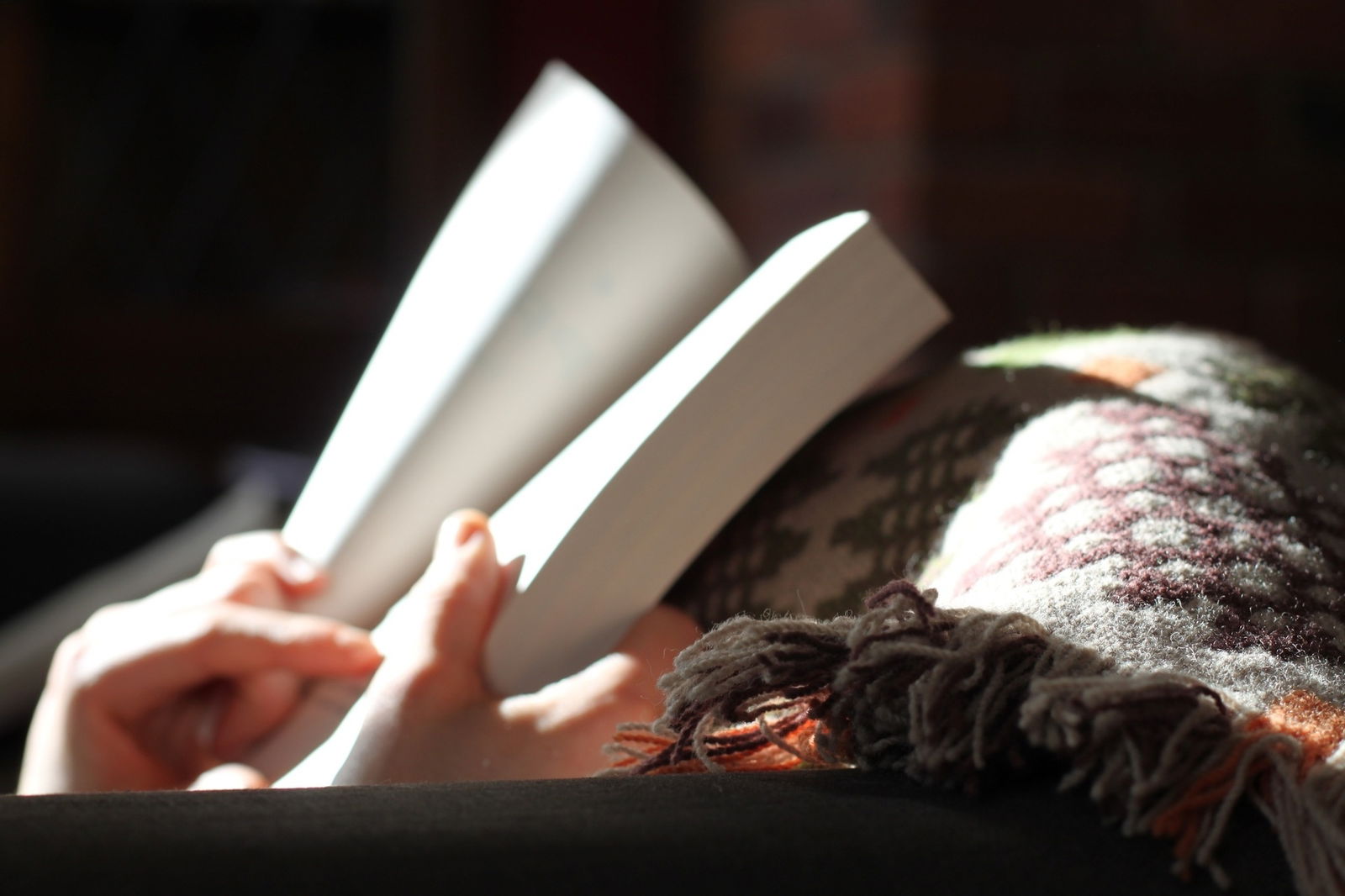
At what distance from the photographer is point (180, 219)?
85.0 inches

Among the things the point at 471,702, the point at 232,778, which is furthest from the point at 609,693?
the point at 232,778

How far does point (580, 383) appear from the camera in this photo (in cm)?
59

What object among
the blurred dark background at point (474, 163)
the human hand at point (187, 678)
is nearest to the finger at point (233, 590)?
the human hand at point (187, 678)

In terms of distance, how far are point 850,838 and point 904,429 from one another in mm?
316

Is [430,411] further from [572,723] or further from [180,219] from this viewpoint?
[180,219]

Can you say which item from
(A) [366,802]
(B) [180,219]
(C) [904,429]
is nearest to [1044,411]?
(C) [904,429]

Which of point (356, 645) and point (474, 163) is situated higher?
point (474, 163)

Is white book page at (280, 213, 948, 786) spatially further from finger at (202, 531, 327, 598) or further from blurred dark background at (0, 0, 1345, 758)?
blurred dark background at (0, 0, 1345, 758)

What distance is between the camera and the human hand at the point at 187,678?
0.52m

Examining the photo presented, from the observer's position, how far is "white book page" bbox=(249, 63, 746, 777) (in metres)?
0.57

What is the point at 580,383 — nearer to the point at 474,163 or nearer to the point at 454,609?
the point at 454,609

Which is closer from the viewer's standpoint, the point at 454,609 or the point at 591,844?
the point at 591,844

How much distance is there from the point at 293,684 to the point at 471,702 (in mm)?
105

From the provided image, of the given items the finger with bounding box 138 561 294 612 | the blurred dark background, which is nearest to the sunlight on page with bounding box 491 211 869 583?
the finger with bounding box 138 561 294 612
